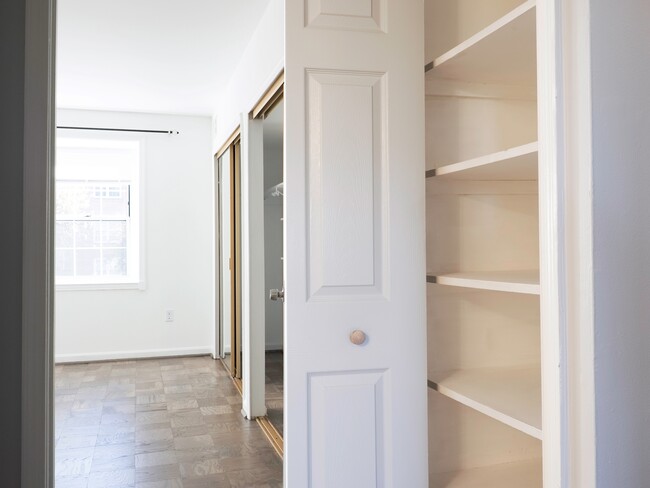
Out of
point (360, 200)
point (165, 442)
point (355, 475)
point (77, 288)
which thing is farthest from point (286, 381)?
point (77, 288)

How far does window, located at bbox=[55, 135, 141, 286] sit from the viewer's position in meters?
5.57

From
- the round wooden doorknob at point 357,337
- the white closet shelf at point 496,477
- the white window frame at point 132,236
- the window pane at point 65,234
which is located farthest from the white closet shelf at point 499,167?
the window pane at point 65,234

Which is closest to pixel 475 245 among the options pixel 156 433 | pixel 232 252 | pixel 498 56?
pixel 498 56

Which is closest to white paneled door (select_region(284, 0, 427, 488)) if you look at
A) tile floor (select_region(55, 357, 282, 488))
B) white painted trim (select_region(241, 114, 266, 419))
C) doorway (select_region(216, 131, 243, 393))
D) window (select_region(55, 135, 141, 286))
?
tile floor (select_region(55, 357, 282, 488))

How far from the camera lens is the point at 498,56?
1787mm

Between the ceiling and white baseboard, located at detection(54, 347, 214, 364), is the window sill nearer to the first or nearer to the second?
white baseboard, located at detection(54, 347, 214, 364)

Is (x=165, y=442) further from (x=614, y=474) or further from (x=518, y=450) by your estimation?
(x=614, y=474)

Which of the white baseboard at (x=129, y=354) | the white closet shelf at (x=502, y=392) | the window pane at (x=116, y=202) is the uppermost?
the window pane at (x=116, y=202)

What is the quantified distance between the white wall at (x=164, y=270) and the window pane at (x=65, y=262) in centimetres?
28

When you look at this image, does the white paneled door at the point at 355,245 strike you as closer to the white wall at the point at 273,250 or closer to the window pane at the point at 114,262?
the white wall at the point at 273,250

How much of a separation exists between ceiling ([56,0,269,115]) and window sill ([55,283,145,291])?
1.65 metres

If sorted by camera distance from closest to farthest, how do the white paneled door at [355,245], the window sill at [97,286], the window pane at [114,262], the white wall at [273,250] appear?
the white paneled door at [355,245], the window sill at [97,286], the window pane at [114,262], the white wall at [273,250]

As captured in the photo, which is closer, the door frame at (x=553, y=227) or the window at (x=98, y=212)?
the door frame at (x=553, y=227)

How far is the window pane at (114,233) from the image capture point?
5.70 meters
